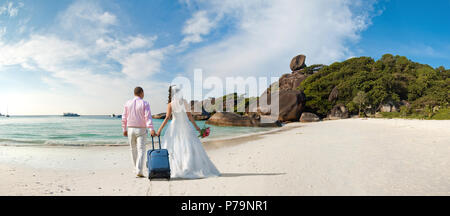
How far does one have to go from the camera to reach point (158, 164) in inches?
182

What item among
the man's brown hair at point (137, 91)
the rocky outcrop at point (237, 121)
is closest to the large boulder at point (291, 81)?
the rocky outcrop at point (237, 121)

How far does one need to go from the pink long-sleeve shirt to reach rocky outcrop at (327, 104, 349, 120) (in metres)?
44.1

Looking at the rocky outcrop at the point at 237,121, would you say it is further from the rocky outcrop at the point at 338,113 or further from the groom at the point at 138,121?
the groom at the point at 138,121

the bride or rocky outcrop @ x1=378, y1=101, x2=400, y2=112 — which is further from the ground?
rocky outcrop @ x1=378, y1=101, x2=400, y2=112

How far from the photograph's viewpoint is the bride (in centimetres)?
505

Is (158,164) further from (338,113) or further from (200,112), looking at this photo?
(200,112)

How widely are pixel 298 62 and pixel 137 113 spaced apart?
78.8 m

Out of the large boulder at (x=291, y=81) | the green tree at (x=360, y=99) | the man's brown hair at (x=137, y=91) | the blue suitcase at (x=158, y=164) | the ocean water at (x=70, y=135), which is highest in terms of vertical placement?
the large boulder at (x=291, y=81)

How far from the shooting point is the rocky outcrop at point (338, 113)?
4295 centimetres

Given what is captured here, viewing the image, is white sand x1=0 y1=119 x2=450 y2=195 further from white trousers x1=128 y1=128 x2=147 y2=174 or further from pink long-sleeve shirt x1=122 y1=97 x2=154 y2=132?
pink long-sleeve shirt x1=122 y1=97 x2=154 y2=132

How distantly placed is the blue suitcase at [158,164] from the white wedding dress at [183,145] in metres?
0.36

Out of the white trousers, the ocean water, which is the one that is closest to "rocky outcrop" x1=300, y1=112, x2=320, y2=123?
the ocean water

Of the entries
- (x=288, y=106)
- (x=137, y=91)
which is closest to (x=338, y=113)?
(x=288, y=106)
